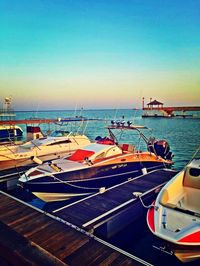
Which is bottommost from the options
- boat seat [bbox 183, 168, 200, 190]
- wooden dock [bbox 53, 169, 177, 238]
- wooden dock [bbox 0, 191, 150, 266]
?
wooden dock [bbox 53, 169, 177, 238]

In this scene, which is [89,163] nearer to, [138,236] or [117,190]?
[117,190]

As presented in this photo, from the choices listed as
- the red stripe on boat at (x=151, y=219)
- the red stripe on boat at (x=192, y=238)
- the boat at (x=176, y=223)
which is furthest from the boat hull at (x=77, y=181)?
the red stripe on boat at (x=192, y=238)

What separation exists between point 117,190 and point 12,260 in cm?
572

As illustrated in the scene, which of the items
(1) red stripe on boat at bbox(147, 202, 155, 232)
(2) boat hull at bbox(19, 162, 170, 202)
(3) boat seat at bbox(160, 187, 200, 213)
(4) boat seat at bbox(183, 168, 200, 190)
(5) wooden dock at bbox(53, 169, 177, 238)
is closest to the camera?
(1) red stripe on boat at bbox(147, 202, 155, 232)

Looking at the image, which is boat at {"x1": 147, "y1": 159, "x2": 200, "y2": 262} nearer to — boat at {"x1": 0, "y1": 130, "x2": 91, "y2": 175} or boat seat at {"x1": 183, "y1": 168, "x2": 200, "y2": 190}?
boat seat at {"x1": 183, "y1": 168, "x2": 200, "y2": 190}

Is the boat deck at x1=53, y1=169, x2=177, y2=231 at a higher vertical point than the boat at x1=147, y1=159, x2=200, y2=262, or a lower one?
lower

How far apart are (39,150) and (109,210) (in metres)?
8.91

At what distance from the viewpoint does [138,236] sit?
7176mm

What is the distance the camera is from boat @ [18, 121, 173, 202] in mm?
8727

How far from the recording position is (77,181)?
30.2 ft

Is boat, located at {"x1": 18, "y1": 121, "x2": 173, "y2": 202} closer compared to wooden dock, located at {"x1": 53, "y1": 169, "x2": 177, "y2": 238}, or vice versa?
wooden dock, located at {"x1": 53, "y1": 169, "x2": 177, "y2": 238}

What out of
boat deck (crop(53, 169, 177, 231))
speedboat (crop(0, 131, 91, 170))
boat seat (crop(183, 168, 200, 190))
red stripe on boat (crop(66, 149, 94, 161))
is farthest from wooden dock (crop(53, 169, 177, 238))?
speedboat (crop(0, 131, 91, 170))

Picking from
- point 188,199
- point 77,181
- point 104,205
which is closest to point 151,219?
point 104,205

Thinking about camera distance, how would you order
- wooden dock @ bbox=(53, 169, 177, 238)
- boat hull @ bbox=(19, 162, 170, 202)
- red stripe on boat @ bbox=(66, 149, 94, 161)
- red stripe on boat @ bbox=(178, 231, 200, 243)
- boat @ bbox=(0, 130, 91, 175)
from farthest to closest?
boat @ bbox=(0, 130, 91, 175), red stripe on boat @ bbox=(66, 149, 94, 161), boat hull @ bbox=(19, 162, 170, 202), wooden dock @ bbox=(53, 169, 177, 238), red stripe on boat @ bbox=(178, 231, 200, 243)
